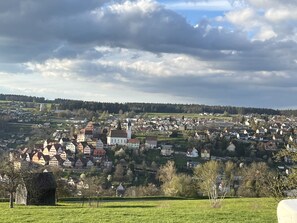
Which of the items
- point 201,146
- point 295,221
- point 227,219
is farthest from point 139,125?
point 295,221

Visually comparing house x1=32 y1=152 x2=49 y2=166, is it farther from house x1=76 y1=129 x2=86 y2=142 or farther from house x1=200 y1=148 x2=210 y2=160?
house x1=200 y1=148 x2=210 y2=160

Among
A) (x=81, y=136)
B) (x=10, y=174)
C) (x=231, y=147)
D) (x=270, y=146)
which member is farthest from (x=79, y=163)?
(x=10, y=174)

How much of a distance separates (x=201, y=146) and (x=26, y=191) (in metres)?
96.2

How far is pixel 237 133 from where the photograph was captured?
16812 centimetres

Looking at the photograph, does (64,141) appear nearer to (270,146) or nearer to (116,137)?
(116,137)

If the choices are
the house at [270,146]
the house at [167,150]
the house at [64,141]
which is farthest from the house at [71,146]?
the house at [270,146]

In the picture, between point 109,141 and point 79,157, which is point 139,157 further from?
point 109,141

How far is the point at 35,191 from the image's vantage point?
38.0 meters

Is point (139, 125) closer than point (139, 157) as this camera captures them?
No

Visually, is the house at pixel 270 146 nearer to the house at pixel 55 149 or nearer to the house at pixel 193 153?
the house at pixel 193 153

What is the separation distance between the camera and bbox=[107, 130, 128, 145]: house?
14929 centimetres

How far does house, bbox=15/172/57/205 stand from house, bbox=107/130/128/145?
354 ft

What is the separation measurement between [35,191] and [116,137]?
114 m

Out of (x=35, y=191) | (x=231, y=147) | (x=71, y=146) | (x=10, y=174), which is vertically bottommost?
(x=71, y=146)
